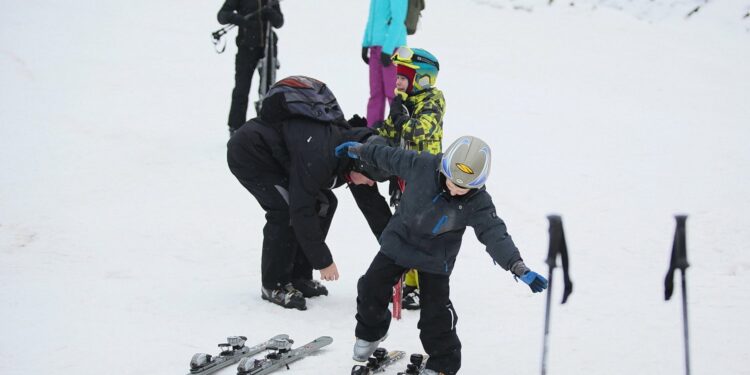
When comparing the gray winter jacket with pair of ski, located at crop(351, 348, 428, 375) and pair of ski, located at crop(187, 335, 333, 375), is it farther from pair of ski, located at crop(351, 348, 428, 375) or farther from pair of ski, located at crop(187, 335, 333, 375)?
pair of ski, located at crop(187, 335, 333, 375)

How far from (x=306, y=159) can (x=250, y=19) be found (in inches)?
→ 189

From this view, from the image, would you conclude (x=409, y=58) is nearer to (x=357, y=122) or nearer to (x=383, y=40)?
(x=357, y=122)

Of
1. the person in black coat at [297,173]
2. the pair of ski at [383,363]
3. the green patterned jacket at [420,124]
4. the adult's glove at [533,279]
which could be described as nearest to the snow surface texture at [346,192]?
the pair of ski at [383,363]

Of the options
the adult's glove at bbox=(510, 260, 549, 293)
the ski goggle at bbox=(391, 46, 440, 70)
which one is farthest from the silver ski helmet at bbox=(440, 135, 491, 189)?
the ski goggle at bbox=(391, 46, 440, 70)

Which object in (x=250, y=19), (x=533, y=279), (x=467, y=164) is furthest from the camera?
(x=250, y=19)

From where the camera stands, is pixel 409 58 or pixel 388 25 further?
pixel 388 25

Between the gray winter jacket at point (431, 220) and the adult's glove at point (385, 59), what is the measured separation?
4365 mm

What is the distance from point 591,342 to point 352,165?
205 cm

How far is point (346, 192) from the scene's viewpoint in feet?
30.2

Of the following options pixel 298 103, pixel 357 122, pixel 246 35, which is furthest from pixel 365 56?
pixel 298 103

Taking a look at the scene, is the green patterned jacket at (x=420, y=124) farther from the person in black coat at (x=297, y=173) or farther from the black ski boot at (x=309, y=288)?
the black ski boot at (x=309, y=288)

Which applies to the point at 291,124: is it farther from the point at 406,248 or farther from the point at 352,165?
the point at 406,248

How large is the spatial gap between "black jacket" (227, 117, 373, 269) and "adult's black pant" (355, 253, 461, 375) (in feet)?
2.03

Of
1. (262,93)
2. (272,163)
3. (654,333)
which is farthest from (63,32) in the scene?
(654,333)
